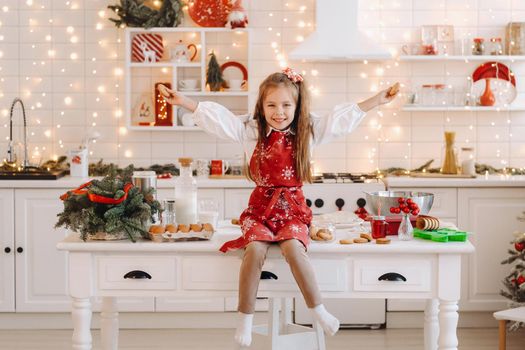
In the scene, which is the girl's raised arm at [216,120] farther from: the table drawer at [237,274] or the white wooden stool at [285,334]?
the white wooden stool at [285,334]

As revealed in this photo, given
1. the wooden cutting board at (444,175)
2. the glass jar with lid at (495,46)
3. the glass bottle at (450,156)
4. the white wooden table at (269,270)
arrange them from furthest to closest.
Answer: the glass jar with lid at (495,46), the glass bottle at (450,156), the wooden cutting board at (444,175), the white wooden table at (269,270)

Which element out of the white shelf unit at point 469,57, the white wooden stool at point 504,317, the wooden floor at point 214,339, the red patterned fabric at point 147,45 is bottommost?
the wooden floor at point 214,339

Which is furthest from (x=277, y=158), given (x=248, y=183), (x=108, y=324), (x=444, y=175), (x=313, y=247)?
(x=444, y=175)

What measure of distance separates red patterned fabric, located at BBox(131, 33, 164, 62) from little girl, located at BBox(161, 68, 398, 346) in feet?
7.72

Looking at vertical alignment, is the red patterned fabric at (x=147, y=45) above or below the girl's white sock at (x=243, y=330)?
above

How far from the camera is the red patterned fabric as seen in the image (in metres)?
5.68

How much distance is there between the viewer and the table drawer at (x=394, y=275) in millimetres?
3188

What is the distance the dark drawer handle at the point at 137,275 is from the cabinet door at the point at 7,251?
2188 millimetres

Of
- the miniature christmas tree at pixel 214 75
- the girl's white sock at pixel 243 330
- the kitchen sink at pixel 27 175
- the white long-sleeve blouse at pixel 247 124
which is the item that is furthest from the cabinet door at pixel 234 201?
the girl's white sock at pixel 243 330

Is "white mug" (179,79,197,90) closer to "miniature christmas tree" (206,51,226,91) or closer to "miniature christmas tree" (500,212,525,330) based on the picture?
"miniature christmas tree" (206,51,226,91)

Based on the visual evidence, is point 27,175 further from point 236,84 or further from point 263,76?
point 263,76

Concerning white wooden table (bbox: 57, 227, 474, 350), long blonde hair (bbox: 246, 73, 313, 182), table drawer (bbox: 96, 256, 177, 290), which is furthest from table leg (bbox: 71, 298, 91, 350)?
long blonde hair (bbox: 246, 73, 313, 182)

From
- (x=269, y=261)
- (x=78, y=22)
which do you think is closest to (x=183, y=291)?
(x=269, y=261)

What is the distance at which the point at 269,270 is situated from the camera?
10.4 ft
